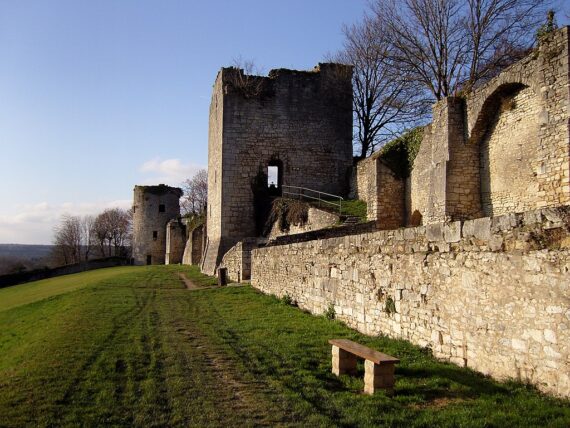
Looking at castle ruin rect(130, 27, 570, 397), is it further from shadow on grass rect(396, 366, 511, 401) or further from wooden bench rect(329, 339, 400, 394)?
wooden bench rect(329, 339, 400, 394)

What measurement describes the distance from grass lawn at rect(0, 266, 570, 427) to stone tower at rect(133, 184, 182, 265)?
38.5 meters

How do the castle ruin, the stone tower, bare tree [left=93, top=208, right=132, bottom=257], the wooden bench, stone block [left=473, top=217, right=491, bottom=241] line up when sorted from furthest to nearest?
bare tree [left=93, top=208, right=132, bottom=257] < the stone tower < stone block [left=473, top=217, right=491, bottom=241] < the wooden bench < the castle ruin

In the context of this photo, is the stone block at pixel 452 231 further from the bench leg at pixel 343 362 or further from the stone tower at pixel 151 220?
the stone tower at pixel 151 220

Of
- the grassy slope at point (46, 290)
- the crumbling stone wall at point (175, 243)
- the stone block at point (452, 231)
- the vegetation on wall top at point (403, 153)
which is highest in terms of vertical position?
the vegetation on wall top at point (403, 153)

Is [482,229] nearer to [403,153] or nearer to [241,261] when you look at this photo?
[403,153]

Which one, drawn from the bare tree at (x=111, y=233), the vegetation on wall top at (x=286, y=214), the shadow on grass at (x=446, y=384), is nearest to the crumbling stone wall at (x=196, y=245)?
the vegetation on wall top at (x=286, y=214)

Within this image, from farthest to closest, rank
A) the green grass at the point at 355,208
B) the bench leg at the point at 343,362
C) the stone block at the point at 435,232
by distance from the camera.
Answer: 1. the green grass at the point at 355,208
2. the stone block at the point at 435,232
3. the bench leg at the point at 343,362

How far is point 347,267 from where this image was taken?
29.9 feet

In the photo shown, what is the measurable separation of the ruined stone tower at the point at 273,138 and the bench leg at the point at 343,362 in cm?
1778

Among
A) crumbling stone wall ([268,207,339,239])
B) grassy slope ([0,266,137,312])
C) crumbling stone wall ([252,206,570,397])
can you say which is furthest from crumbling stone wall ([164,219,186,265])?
crumbling stone wall ([252,206,570,397])

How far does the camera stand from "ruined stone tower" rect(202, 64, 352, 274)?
24.2 m

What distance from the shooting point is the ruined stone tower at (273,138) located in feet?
79.5

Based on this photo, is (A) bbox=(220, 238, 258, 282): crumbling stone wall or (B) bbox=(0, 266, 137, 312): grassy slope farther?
(B) bbox=(0, 266, 137, 312): grassy slope

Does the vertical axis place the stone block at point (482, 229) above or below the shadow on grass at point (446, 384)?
above
